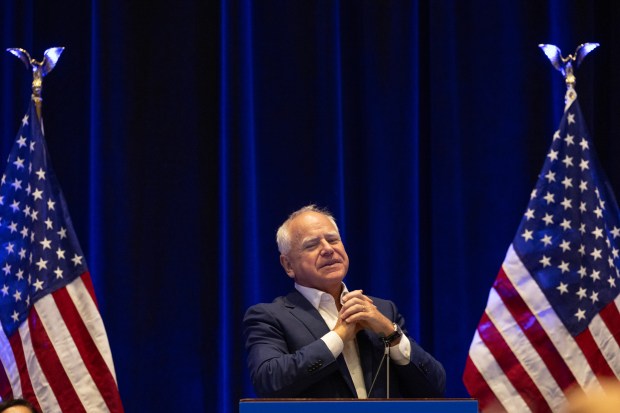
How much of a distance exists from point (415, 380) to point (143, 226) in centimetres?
177

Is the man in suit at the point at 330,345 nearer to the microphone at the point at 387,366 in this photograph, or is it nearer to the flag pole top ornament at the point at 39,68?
the microphone at the point at 387,366

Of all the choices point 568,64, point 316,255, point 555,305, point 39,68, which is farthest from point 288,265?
point 568,64

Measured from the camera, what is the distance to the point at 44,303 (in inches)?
157

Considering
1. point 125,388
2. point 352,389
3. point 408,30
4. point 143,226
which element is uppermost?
point 408,30

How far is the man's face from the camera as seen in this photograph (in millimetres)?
3684

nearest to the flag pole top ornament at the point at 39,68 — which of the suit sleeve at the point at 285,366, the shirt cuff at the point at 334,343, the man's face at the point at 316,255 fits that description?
the man's face at the point at 316,255

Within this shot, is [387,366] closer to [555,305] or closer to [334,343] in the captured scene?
[334,343]

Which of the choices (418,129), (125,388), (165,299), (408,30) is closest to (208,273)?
(165,299)

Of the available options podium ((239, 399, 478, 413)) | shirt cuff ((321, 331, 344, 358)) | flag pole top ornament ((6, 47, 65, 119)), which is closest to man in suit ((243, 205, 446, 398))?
shirt cuff ((321, 331, 344, 358))

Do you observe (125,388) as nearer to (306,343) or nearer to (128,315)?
(128,315)

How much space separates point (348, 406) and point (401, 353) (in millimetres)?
965

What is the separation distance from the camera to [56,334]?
13.0 feet

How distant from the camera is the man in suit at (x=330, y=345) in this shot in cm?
325

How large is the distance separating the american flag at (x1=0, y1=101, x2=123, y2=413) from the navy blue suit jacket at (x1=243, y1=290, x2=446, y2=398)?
837 mm
